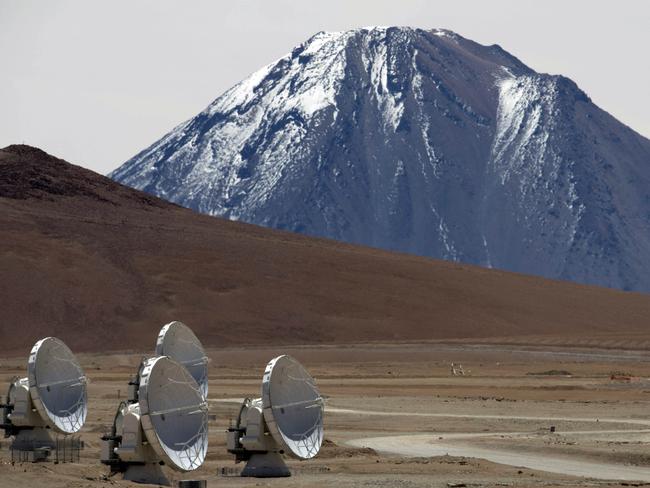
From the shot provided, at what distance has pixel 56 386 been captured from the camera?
42.6m

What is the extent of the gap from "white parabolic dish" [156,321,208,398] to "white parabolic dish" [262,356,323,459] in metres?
9.64

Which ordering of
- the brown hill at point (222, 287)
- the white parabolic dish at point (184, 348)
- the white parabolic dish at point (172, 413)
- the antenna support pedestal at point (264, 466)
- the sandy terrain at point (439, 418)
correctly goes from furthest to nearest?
the brown hill at point (222, 287)
the white parabolic dish at point (184, 348)
the sandy terrain at point (439, 418)
the antenna support pedestal at point (264, 466)
the white parabolic dish at point (172, 413)

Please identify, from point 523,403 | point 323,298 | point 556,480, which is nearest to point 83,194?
point 323,298

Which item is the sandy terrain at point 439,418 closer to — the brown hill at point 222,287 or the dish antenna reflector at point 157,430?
the dish antenna reflector at point 157,430

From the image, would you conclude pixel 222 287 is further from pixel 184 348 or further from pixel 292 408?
pixel 292 408

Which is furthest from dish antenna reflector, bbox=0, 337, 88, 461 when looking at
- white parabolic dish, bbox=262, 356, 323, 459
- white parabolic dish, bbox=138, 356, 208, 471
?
white parabolic dish, bbox=138, 356, 208, 471

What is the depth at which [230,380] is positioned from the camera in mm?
85500

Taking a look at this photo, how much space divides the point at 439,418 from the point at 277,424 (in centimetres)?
2295

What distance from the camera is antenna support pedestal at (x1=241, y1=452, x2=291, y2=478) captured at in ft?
127

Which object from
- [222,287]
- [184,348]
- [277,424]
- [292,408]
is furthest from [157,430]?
[222,287]

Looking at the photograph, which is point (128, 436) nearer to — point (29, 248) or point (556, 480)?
point (556, 480)

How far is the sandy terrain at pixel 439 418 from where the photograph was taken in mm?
40031

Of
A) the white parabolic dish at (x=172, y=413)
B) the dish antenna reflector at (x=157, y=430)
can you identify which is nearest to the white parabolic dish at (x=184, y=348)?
the white parabolic dish at (x=172, y=413)

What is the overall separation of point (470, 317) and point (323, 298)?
12.5m
